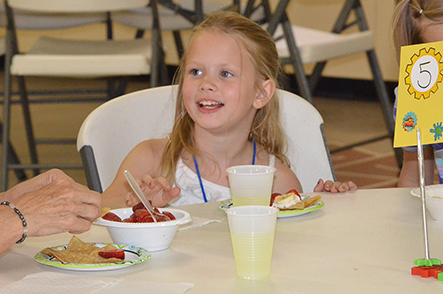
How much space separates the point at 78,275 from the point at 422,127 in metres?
0.48

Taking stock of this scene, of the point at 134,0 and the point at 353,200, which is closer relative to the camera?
the point at 353,200

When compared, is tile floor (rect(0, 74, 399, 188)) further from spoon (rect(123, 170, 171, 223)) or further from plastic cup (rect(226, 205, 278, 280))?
plastic cup (rect(226, 205, 278, 280))

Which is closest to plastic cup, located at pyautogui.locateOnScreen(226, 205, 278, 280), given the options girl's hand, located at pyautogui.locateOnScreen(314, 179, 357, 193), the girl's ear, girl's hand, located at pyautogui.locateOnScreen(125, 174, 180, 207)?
girl's hand, located at pyautogui.locateOnScreen(125, 174, 180, 207)

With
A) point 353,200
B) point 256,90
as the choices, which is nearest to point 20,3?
point 256,90

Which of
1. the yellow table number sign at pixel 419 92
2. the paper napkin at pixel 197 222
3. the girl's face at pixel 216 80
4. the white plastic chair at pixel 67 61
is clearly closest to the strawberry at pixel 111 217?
the paper napkin at pixel 197 222

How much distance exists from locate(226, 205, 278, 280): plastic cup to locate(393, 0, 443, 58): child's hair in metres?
0.65

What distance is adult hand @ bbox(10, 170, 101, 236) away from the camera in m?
→ 0.89

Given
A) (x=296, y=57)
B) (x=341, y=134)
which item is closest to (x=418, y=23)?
(x=296, y=57)

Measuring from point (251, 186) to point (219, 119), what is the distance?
48 cm

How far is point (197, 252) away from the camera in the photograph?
0.92 metres

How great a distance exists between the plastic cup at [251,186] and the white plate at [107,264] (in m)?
0.21

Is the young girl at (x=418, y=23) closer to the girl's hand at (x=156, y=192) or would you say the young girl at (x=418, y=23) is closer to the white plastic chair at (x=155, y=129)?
the white plastic chair at (x=155, y=129)

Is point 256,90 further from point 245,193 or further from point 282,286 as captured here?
point 282,286

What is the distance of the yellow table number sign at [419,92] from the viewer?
87 centimetres
